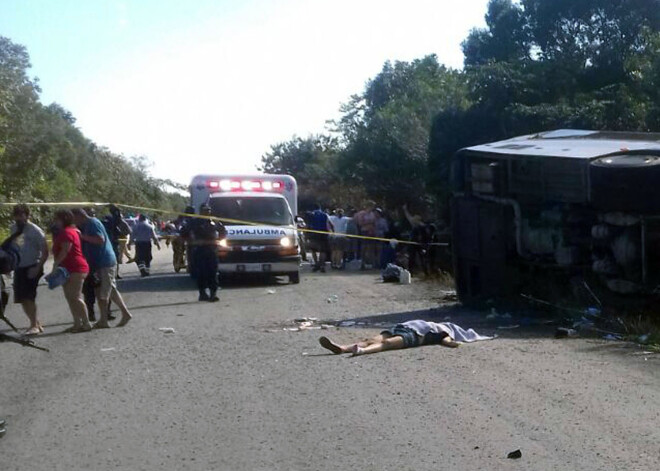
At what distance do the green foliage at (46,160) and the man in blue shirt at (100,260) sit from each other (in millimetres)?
19532

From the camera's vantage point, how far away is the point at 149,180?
276ft

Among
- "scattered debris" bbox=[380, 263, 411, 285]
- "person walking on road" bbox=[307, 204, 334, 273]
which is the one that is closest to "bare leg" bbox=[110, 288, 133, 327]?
"scattered debris" bbox=[380, 263, 411, 285]

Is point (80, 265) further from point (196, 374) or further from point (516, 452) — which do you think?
point (516, 452)

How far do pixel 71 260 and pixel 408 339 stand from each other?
513 cm

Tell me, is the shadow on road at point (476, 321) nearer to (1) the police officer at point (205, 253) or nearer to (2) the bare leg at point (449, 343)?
(2) the bare leg at point (449, 343)

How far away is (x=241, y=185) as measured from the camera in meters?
26.0

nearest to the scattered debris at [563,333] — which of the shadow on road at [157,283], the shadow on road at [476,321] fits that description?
the shadow on road at [476,321]

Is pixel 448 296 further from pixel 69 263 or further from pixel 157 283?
pixel 157 283

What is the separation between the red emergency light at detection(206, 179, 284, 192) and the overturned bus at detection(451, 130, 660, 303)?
→ 32.3 feet

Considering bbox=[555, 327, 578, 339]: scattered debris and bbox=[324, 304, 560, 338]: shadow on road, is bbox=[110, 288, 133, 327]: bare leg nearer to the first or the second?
bbox=[324, 304, 560, 338]: shadow on road

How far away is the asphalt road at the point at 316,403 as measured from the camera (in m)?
7.30

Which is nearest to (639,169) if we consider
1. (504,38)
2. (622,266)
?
(622,266)

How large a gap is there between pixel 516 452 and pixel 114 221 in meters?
14.9

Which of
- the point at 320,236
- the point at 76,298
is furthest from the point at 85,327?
the point at 320,236
